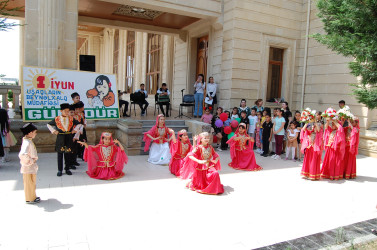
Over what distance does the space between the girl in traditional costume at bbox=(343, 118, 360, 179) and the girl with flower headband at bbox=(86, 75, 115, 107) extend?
659cm

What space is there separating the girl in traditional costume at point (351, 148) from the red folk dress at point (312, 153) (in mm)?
726

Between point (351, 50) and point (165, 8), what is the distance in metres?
7.20

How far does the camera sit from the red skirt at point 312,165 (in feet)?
20.9

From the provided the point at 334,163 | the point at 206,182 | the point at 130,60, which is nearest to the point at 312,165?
the point at 334,163

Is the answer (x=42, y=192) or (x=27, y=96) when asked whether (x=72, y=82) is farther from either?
(x=42, y=192)

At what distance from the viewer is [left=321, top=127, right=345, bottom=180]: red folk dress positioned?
21.0 ft

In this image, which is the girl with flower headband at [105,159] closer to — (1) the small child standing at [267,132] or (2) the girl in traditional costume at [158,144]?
(2) the girl in traditional costume at [158,144]

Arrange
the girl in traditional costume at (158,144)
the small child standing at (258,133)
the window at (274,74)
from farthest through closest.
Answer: the window at (274,74) → the small child standing at (258,133) → the girl in traditional costume at (158,144)

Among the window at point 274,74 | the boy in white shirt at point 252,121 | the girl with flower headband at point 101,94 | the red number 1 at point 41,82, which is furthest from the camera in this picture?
the window at point 274,74

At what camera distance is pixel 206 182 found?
210 inches

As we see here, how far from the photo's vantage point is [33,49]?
26.4 feet

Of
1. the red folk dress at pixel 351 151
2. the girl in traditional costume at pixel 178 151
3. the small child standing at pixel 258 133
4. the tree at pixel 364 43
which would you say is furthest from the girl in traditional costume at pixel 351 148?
the girl in traditional costume at pixel 178 151

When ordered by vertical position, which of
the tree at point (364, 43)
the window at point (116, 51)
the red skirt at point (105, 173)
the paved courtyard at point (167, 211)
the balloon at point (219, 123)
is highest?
the window at point (116, 51)

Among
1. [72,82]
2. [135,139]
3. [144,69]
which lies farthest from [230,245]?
[144,69]
